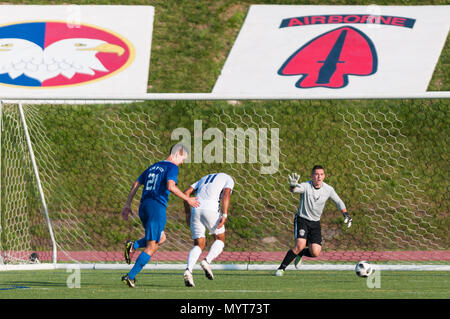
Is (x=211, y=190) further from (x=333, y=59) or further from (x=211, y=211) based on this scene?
(x=333, y=59)

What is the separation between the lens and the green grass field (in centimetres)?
735

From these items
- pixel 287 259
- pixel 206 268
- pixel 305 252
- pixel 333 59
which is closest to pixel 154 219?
pixel 206 268

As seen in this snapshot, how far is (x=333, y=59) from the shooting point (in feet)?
53.6

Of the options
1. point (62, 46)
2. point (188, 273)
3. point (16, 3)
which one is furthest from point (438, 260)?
point (16, 3)

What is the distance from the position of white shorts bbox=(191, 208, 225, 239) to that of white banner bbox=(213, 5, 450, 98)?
5996 mm

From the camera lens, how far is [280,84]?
15.2 metres

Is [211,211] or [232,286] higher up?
[211,211]

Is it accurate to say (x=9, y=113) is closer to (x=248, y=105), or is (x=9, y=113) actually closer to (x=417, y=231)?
(x=248, y=105)

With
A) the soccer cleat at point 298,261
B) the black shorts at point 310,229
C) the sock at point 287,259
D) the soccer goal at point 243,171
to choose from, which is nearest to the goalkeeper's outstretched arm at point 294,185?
the black shorts at point 310,229

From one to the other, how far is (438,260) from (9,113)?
733 cm

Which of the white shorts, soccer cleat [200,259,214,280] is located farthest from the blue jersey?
the white shorts

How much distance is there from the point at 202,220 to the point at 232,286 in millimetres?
979

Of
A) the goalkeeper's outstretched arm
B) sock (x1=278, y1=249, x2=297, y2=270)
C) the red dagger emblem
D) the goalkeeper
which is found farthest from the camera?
A: the red dagger emblem

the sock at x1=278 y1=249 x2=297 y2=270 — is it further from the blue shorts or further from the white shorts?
the blue shorts
